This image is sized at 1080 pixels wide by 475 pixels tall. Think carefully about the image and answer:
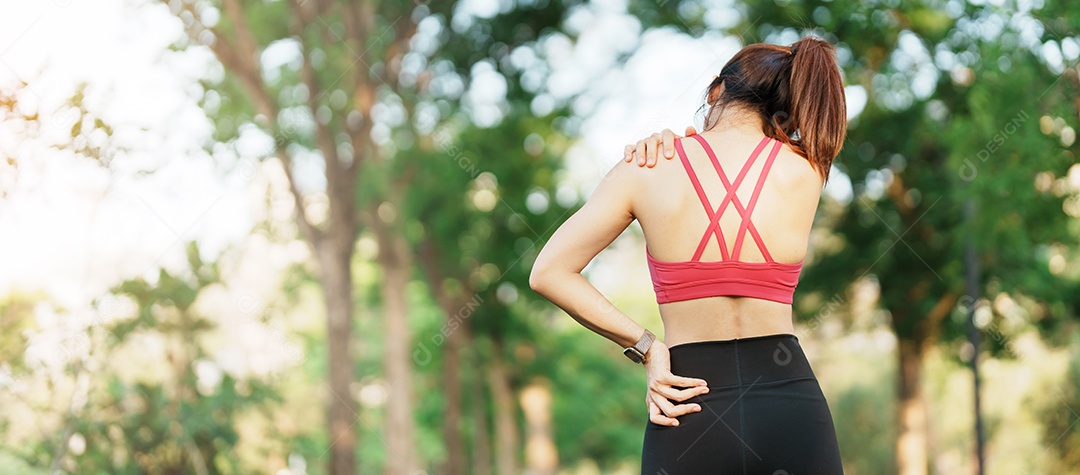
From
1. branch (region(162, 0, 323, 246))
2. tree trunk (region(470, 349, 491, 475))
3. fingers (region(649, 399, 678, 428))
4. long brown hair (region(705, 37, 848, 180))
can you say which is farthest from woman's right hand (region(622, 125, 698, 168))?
tree trunk (region(470, 349, 491, 475))

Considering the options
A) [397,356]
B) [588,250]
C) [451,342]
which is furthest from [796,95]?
[451,342]

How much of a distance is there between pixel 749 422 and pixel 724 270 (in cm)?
33

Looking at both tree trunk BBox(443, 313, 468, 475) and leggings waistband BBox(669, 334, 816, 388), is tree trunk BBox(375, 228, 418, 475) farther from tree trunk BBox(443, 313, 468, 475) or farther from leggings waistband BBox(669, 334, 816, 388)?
leggings waistband BBox(669, 334, 816, 388)

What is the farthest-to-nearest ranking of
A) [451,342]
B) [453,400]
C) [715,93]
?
[453,400] < [451,342] < [715,93]

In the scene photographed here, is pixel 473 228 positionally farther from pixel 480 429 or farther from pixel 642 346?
pixel 642 346

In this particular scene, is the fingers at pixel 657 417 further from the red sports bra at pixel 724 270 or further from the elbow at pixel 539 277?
the elbow at pixel 539 277

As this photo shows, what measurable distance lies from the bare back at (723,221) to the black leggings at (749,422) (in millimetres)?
58

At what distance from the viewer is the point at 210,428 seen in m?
11.5

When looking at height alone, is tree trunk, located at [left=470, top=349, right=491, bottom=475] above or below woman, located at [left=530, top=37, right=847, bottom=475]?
below

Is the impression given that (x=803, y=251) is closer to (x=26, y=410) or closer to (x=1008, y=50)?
(x=26, y=410)

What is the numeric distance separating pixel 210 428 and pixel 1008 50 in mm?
8731

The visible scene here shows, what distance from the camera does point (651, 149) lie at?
264 cm

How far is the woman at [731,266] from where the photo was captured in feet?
8.21

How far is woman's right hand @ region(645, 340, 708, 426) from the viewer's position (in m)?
2.51
